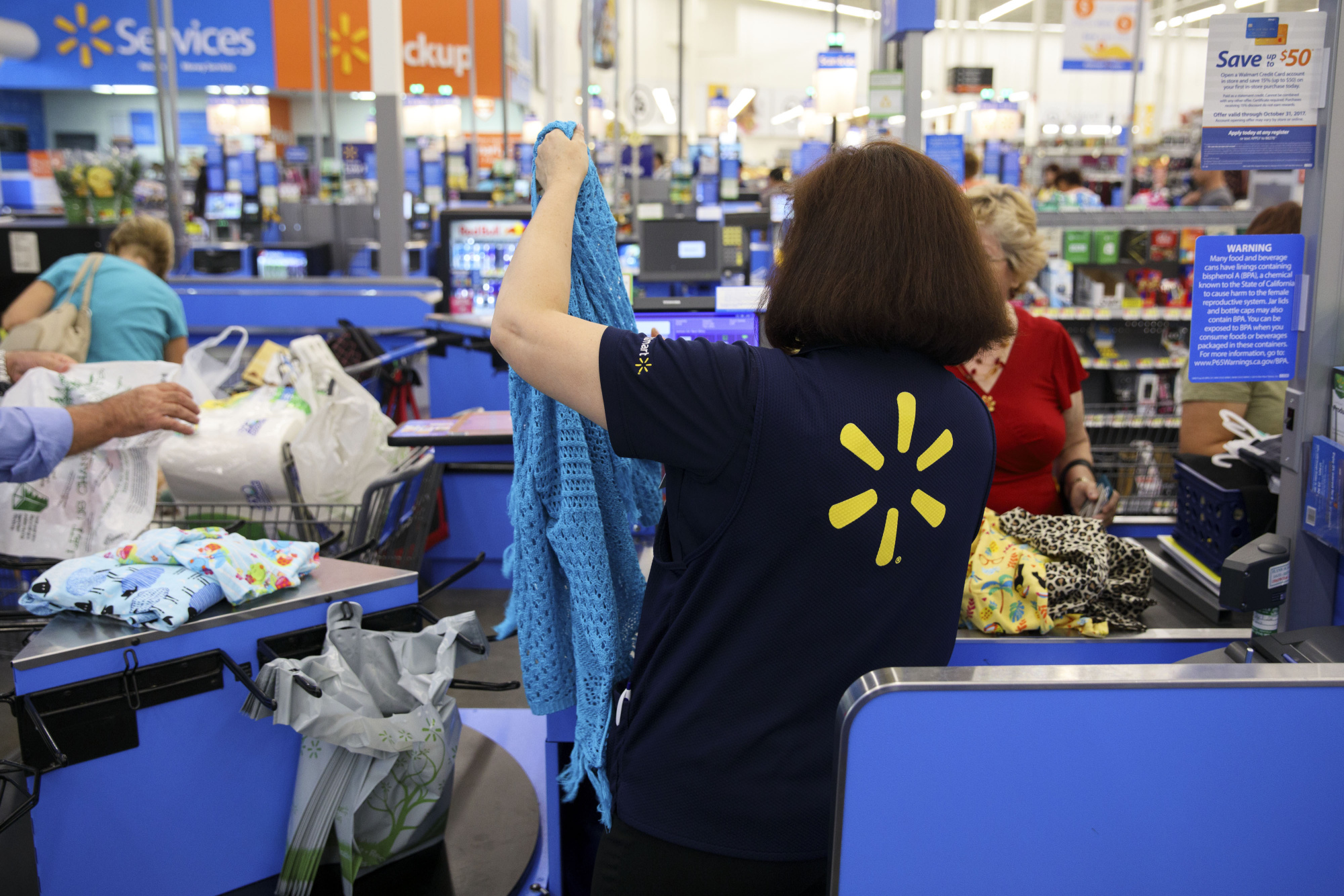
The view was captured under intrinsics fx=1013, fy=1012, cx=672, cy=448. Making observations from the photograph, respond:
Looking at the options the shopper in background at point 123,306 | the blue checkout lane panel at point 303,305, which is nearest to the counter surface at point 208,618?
the shopper in background at point 123,306

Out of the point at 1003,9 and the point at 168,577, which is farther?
the point at 1003,9

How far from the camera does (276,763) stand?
6.75 feet

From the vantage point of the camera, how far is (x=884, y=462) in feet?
4.09

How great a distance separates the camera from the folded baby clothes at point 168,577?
6.15 feet

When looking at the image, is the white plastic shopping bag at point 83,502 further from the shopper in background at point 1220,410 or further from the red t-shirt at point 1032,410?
the shopper in background at point 1220,410

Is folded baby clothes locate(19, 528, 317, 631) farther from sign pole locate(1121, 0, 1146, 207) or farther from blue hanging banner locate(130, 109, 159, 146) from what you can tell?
blue hanging banner locate(130, 109, 159, 146)

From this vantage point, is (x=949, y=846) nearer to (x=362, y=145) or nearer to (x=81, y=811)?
(x=81, y=811)

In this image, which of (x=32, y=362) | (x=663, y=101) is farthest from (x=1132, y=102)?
(x=663, y=101)

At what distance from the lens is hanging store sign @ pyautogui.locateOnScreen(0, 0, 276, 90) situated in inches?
615

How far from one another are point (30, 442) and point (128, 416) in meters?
0.21

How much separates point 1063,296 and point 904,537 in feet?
16.4

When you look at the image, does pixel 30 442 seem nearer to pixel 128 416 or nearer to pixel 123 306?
pixel 128 416

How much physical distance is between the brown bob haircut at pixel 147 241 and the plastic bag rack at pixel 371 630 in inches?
118

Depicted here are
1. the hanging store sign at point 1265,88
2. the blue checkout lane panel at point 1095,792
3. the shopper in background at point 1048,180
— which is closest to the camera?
the blue checkout lane panel at point 1095,792
